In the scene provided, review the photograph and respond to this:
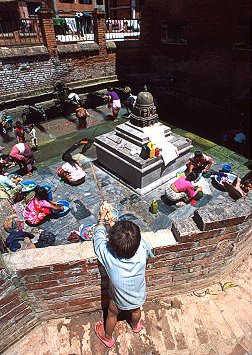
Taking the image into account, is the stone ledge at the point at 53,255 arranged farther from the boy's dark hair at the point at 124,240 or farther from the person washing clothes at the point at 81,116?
the person washing clothes at the point at 81,116

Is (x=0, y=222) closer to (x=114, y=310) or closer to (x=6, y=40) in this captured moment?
(x=114, y=310)

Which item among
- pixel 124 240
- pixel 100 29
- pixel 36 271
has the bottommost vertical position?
pixel 36 271

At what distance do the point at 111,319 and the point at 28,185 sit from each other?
511 cm

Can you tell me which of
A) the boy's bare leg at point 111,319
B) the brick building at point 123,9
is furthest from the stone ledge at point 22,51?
the brick building at point 123,9

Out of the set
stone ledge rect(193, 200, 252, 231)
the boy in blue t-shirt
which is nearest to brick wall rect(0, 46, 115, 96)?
the boy in blue t-shirt

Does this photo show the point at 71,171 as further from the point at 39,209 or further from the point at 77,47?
the point at 77,47

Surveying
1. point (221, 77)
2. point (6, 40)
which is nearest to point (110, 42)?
point (221, 77)

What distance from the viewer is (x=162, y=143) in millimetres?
7332

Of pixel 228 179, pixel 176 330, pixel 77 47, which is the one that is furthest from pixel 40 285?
pixel 77 47

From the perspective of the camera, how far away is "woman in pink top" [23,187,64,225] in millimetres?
5703

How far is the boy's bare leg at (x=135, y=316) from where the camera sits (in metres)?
2.97

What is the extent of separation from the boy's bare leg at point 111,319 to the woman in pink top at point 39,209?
330 cm

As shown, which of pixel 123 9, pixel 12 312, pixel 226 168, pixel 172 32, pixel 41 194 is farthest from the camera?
pixel 123 9

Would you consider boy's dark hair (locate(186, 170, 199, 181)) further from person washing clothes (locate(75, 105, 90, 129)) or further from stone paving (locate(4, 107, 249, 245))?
person washing clothes (locate(75, 105, 90, 129))
